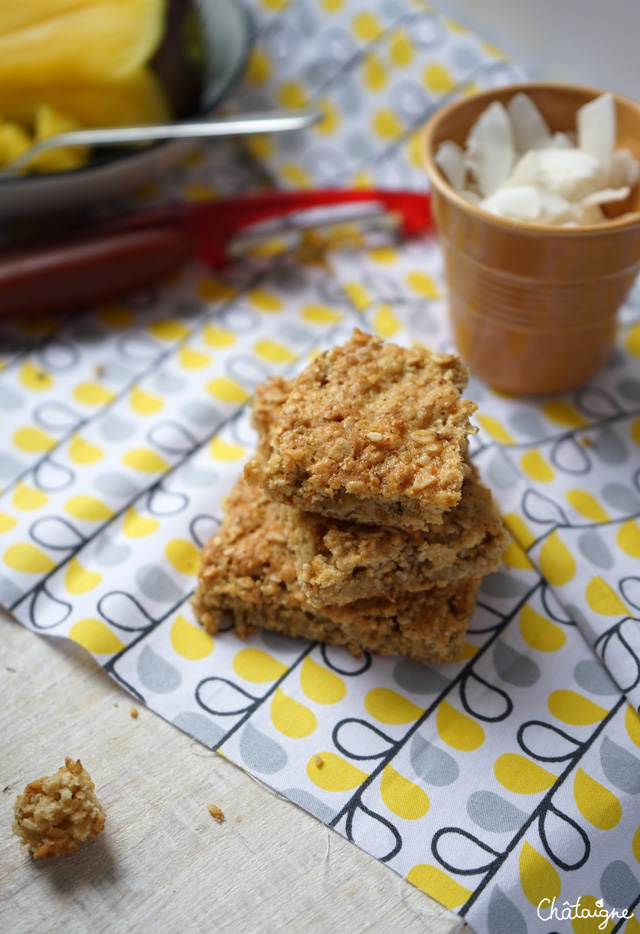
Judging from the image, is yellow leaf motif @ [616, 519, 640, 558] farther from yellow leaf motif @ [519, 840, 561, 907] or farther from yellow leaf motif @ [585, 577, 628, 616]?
yellow leaf motif @ [519, 840, 561, 907]

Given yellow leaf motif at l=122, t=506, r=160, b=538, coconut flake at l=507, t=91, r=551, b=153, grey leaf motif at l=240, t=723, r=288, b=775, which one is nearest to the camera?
grey leaf motif at l=240, t=723, r=288, b=775

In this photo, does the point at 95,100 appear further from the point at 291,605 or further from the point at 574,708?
the point at 574,708

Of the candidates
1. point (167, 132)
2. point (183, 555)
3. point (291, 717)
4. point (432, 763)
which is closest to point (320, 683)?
point (291, 717)

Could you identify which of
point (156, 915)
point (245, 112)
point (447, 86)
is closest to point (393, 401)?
point (156, 915)

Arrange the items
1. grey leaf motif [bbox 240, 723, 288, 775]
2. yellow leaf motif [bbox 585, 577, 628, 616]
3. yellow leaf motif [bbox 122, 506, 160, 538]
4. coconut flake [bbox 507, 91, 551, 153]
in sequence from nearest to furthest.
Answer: grey leaf motif [bbox 240, 723, 288, 775], yellow leaf motif [bbox 585, 577, 628, 616], yellow leaf motif [bbox 122, 506, 160, 538], coconut flake [bbox 507, 91, 551, 153]

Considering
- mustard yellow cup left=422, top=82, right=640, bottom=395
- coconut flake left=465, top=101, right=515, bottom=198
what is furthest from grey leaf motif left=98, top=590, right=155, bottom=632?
coconut flake left=465, top=101, right=515, bottom=198

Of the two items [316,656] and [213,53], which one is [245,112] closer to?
[213,53]

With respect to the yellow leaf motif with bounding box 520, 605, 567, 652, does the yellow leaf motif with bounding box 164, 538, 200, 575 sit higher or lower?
higher
